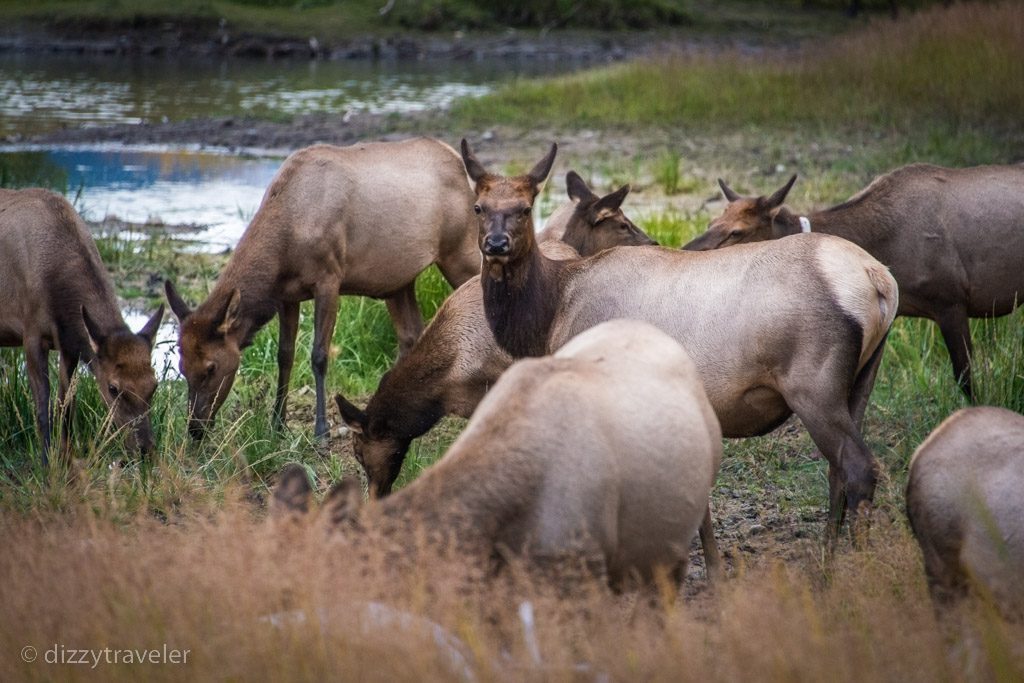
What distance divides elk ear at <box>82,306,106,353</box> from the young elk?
3418 millimetres

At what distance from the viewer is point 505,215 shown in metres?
6.61

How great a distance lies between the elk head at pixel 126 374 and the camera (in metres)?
7.22

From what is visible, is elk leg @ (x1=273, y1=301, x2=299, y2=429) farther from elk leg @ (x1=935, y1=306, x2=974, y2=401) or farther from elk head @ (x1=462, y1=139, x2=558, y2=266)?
elk leg @ (x1=935, y1=306, x2=974, y2=401)

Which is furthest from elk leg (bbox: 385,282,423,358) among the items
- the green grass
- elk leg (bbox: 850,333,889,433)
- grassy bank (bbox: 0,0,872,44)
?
grassy bank (bbox: 0,0,872,44)

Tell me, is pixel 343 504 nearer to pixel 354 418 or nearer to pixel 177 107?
pixel 354 418

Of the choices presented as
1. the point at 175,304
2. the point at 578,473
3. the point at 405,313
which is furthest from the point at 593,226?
the point at 578,473

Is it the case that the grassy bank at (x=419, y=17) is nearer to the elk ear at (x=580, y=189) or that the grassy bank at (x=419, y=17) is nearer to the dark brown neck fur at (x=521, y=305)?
the elk ear at (x=580, y=189)

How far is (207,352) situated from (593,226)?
8.45 feet

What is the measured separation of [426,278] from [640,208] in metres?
4.65

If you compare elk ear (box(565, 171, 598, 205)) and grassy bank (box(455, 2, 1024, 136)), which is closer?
elk ear (box(565, 171, 598, 205))

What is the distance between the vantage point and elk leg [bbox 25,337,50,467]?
7430 mm

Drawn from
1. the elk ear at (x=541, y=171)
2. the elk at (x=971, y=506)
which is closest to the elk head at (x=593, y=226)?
the elk ear at (x=541, y=171)

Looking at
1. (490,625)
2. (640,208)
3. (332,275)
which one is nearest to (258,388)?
(332,275)

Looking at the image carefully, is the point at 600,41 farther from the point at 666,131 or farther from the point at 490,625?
the point at 490,625
